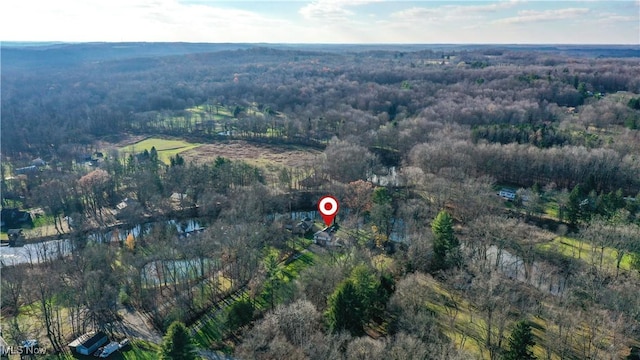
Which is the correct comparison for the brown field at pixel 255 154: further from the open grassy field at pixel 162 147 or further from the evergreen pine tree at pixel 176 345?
the evergreen pine tree at pixel 176 345

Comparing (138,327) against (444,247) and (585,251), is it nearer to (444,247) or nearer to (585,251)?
(444,247)

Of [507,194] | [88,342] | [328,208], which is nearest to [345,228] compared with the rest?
[328,208]

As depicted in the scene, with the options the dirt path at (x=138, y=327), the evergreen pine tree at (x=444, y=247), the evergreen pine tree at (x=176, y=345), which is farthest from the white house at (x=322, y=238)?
the evergreen pine tree at (x=176, y=345)

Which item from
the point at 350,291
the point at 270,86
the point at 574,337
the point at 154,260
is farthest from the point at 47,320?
the point at 270,86

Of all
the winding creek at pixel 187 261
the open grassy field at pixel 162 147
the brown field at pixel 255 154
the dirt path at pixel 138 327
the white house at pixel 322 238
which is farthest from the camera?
the open grassy field at pixel 162 147

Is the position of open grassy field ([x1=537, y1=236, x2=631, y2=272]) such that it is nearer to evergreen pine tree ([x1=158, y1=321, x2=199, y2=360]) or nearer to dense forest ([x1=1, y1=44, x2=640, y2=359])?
dense forest ([x1=1, y1=44, x2=640, y2=359])

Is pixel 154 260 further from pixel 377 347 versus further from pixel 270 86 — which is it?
pixel 270 86
